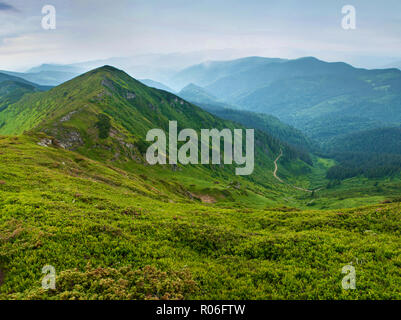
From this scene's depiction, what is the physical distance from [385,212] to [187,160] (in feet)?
508

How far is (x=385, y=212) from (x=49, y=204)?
41.8 meters

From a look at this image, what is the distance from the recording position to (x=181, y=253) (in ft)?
64.1

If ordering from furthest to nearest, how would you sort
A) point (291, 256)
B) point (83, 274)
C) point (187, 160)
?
point (187, 160)
point (291, 256)
point (83, 274)

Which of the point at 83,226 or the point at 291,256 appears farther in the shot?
the point at 83,226

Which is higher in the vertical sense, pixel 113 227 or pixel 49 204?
pixel 49 204

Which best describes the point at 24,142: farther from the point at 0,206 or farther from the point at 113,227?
the point at 113,227

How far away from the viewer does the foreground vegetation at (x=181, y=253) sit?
1441cm

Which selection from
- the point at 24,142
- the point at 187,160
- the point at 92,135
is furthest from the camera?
the point at 187,160

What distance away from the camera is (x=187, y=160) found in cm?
17812

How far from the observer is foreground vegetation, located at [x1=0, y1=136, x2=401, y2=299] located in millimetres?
14406
